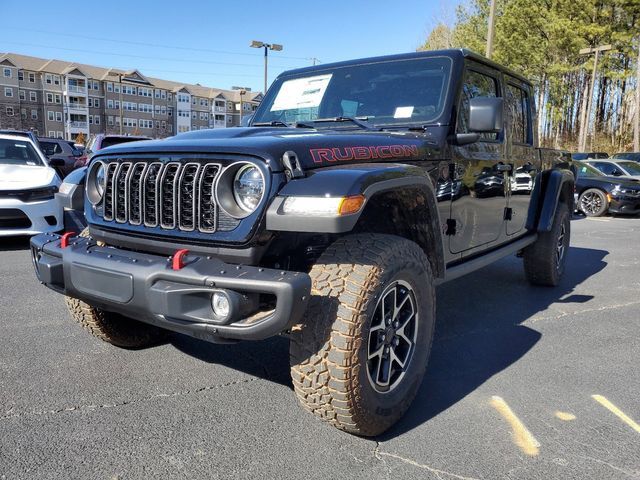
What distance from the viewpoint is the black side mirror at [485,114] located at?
10.3 ft

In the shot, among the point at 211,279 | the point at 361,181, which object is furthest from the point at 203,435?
the point at 361,181

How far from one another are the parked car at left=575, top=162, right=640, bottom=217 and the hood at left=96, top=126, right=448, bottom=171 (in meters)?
11.5

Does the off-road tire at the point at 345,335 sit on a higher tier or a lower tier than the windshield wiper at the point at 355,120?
lower

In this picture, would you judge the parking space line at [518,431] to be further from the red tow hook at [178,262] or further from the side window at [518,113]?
the side window at [518,113]

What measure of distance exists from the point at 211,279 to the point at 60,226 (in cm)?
577

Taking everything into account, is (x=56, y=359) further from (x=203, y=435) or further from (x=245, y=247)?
(x=245, y=247)

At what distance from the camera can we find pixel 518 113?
4758mm

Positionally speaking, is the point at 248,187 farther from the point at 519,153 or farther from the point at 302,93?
the point at 519,153

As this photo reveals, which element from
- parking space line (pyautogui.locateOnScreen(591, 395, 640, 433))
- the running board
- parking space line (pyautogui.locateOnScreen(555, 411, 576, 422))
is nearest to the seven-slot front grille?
the running board

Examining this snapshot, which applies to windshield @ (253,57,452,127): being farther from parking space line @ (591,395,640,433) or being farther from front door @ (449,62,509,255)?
parking space line @ (591,395,640,433)

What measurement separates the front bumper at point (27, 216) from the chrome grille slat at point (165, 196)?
4635 millimetres

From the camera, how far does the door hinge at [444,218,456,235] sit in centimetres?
331

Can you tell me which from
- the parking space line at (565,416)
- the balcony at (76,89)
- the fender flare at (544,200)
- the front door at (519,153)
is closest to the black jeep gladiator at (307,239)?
the parking space line at (565,416)

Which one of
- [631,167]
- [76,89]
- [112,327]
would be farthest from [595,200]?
[76,89]
